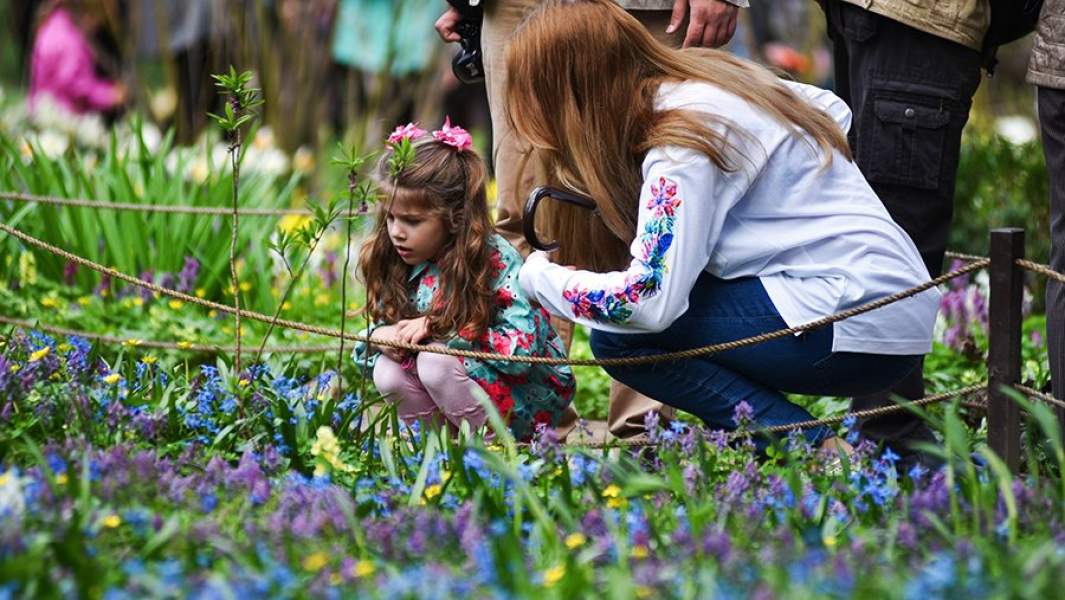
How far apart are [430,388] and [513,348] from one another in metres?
0.20

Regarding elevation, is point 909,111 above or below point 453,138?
above

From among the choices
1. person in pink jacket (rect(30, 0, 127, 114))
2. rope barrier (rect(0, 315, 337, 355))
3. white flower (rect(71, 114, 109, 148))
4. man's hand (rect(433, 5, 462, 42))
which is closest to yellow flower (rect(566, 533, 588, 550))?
rope barrier (rect(0, 315, 337, 355))

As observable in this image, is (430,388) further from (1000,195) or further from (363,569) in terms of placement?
(1000,195)

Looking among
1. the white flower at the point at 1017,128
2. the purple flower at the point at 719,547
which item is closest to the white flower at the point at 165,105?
the white flower at the point at 1017,128

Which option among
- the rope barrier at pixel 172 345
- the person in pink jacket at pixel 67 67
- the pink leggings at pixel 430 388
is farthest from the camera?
the person in pink jacket at pixel 67 67

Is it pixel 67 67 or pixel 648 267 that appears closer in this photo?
pixel 648 267

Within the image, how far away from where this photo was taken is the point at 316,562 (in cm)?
204

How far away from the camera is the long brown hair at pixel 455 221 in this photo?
3312mm

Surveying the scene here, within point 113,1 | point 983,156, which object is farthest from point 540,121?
point 113,1

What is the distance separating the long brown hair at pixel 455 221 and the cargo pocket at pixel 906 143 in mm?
856

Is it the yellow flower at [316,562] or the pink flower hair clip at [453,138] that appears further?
the pink flower hair clip at [453,138]

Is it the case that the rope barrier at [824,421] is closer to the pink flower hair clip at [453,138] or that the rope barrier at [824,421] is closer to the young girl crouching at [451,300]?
the young girl crouching at [451,300]

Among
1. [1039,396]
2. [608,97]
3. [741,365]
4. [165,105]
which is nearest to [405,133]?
[608,97]

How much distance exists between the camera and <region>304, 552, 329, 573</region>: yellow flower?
2.04m
